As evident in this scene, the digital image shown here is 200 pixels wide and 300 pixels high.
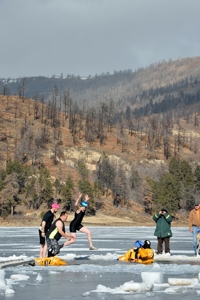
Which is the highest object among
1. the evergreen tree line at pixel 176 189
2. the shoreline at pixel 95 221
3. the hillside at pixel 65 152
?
the hillside at pixel 65 152

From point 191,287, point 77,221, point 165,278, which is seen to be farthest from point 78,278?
point 77,221

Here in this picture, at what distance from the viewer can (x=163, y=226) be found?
21562 mm

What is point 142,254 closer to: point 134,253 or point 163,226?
point 134,253

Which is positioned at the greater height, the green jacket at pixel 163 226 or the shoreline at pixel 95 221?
the green jacket at pixel 163 226

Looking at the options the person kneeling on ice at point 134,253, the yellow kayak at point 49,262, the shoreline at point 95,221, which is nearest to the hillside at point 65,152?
the shoreline at point 95,221

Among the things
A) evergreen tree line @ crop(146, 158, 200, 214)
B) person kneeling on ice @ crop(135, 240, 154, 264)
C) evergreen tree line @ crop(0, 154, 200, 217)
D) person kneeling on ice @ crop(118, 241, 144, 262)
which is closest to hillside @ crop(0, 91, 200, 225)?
evergreen tree line @ crop(0, 154, 200, 217)

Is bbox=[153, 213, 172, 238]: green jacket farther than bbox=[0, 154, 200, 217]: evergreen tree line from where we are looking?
No

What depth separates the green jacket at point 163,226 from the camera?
21391 millimetres

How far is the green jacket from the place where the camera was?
21.4 metres

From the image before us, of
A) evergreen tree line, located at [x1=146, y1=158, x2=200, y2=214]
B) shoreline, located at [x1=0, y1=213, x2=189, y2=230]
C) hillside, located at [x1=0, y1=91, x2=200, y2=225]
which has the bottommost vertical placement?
shoreline, located at [x1=0, y1=213, x2=189, y2=230]

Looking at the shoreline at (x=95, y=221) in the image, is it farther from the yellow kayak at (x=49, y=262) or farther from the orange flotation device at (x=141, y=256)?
the yellow kayak at (x=49, y=262)

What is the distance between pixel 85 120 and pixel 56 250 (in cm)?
13440

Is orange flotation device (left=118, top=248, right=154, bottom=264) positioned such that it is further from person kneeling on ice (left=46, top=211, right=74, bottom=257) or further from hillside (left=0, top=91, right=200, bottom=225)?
hillside (left=0, top=91, right=200, bottom=225)

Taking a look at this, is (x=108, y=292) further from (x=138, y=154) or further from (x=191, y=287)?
(x=138, y=154)
